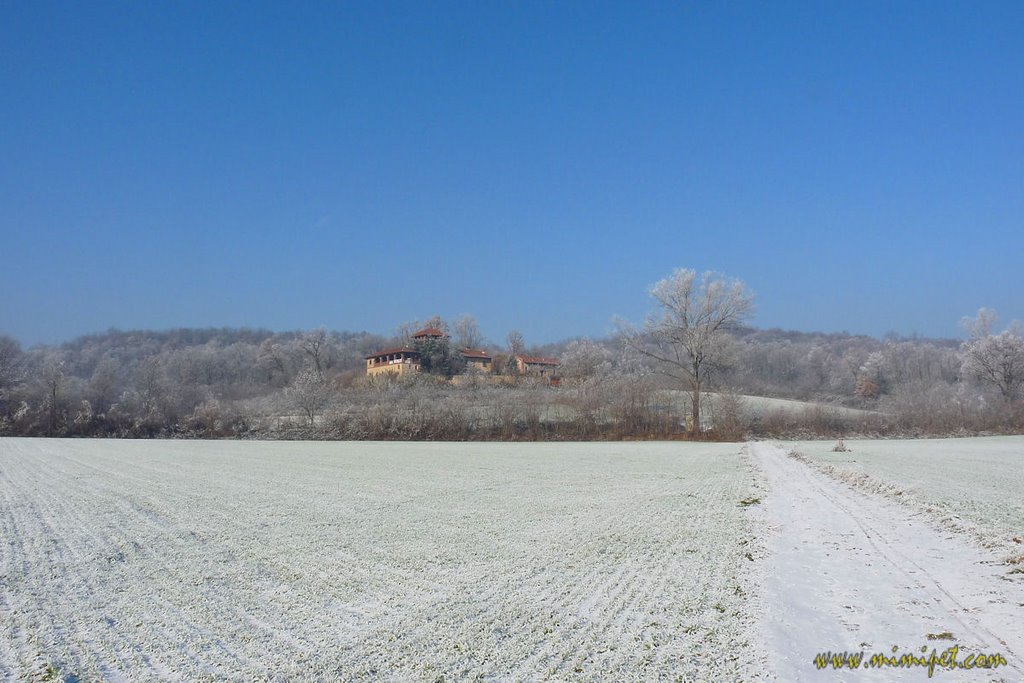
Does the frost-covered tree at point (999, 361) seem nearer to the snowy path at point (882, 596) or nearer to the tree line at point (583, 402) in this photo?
the tree line at point (583, 402)

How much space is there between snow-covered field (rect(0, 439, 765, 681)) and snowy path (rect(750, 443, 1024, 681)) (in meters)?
0.52

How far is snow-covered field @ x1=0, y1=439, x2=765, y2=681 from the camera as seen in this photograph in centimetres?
685

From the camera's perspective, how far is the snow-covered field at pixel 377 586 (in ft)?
22.5

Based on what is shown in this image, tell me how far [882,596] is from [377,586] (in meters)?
7.12

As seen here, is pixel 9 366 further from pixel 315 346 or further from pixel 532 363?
pixel 532 363

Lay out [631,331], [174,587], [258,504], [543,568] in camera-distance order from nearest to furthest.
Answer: [174,587]
[543,568]
[258,504]
[631,331]

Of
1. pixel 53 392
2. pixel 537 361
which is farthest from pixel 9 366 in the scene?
pixel 537 361

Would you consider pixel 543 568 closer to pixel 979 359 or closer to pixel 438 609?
pixel 438 609

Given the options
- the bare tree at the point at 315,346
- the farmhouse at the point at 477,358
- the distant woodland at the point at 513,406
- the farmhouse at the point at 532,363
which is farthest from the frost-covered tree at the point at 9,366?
the farmhouse at the point at 532,363

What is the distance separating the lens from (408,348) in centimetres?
11988

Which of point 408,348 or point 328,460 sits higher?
point 408,348

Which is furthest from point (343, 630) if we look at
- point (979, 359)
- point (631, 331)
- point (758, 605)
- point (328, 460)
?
point (979, 359)

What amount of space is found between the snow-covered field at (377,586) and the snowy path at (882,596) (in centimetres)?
52

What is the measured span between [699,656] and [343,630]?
410 cm
